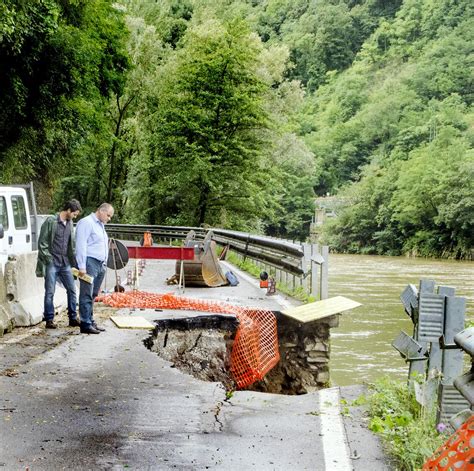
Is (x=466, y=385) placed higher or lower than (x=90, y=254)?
higher

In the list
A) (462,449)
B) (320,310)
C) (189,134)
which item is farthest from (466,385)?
(189,134)

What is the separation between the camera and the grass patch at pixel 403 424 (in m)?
5.37

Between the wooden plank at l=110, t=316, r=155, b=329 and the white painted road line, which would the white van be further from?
the white painted road line

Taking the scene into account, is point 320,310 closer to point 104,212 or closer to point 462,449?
point 104,212

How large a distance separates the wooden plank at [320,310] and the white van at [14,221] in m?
7.15

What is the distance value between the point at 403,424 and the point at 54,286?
6.29m

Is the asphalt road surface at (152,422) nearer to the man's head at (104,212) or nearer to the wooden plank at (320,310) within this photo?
the man's head at (104,212)

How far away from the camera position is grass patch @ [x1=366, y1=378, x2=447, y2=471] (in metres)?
5.37

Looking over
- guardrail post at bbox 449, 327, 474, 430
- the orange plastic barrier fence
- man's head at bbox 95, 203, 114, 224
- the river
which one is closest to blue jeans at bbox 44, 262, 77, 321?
man's head at bbox 95, 203, 114, 224

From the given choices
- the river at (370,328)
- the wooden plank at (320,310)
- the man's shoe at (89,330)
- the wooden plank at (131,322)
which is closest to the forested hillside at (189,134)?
the river at (370,328)

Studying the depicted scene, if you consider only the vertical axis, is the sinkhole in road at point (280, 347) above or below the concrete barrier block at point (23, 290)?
below

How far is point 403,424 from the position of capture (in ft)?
20.2

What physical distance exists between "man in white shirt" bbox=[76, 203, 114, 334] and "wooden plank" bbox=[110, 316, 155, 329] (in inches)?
13.7

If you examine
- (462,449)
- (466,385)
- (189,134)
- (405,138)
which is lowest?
(462,449)
